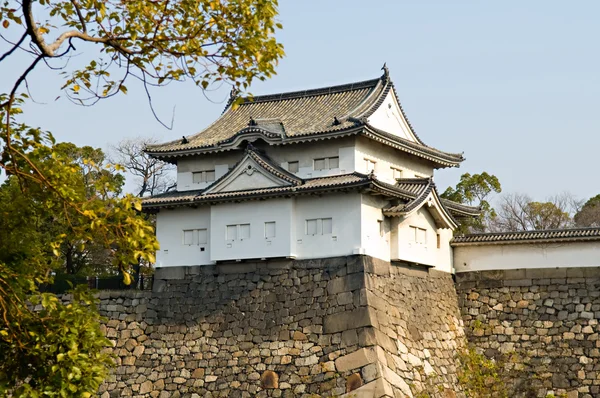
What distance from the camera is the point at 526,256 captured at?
83.9 feet

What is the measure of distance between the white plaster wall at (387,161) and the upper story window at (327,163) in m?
0.57

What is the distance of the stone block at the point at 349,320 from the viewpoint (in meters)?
22.2

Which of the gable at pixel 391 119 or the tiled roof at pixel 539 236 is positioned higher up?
the gable at pixel 391 119

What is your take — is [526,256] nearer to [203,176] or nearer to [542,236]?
[542,236]

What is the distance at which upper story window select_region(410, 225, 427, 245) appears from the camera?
25.0 metres

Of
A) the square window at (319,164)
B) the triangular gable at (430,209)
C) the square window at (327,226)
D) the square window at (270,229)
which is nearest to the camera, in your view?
the square window at (327,226)

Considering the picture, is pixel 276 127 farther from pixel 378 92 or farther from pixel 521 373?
pixel 521 373

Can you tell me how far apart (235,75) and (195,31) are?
71 centimetres

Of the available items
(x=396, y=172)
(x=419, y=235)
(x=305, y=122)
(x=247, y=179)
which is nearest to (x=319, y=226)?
(x=247, y=179)

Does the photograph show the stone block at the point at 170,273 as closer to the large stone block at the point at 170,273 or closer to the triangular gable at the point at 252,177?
the large stone block at the point at 170,273

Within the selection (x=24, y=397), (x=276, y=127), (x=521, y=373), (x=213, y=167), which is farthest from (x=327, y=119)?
(x=24, y=397)

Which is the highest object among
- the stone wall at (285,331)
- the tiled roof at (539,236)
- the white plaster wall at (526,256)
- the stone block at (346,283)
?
the tiled roof at (539,236)

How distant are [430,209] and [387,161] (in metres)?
1.81

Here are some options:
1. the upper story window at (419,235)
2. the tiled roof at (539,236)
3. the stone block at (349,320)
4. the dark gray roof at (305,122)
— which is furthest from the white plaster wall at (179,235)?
the tiled roof at (539,236)
